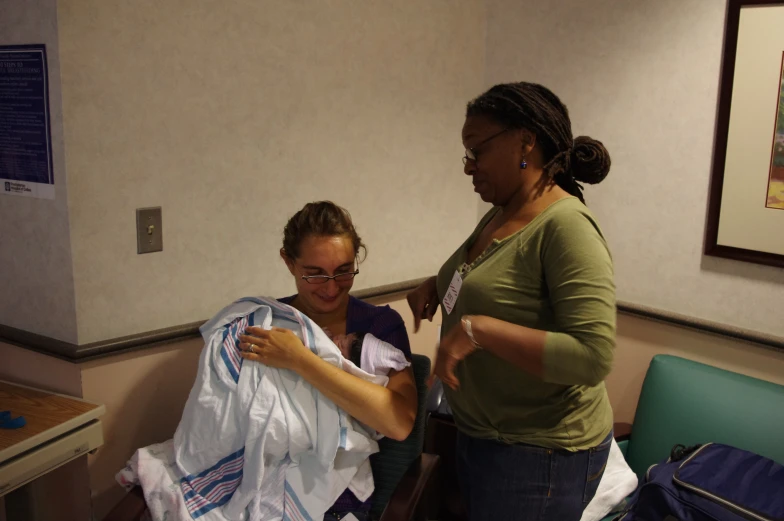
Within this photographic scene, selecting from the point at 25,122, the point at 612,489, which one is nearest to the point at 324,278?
the point at 25,122

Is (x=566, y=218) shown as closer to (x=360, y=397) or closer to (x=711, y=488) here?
(x=360, y=397)

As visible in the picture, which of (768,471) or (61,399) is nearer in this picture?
(61,399)

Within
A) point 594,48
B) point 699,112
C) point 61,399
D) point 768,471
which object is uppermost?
point 594,48

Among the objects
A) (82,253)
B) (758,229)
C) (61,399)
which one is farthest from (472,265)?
(758,229)

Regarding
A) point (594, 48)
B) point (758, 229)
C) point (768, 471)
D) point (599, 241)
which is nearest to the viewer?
point (599, 241)

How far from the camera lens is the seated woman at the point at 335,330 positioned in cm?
162

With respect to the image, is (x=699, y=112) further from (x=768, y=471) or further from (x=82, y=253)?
(x=82, y=253)

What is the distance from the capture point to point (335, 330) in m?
1.83

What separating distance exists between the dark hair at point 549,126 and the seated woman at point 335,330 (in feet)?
1.69

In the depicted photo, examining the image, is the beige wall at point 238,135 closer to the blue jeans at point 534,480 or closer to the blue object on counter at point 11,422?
the blue object on counter at point 11,422

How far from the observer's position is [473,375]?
4.79 ft

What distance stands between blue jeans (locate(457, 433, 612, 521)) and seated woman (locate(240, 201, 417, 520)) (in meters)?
0.28

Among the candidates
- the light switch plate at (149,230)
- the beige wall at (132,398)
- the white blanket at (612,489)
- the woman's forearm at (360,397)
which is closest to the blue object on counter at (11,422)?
the beige wall at (132,398)

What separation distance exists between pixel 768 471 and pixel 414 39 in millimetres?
1956
